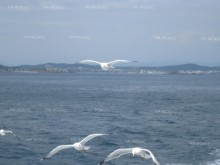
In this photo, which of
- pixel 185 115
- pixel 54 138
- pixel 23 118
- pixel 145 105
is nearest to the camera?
pixel 54 138

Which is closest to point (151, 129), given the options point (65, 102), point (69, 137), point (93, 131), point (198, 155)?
point (93, 131)

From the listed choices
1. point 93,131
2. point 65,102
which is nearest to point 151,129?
point 93,131

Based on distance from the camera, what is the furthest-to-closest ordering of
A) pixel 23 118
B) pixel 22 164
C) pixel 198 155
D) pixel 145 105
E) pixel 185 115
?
1. pixel 145 105
2. pixel 185 115
3. pixel 23 118
4. pixel 198 155
5. pixel 22 164

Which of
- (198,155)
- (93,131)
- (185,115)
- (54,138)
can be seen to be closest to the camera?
(198,155)

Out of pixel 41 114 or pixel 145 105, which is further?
pixel 145 105

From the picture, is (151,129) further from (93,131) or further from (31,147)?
(31,147)

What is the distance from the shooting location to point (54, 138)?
152ft

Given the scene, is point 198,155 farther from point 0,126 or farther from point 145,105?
point 145,105

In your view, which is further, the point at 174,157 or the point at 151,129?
the point at 151,129

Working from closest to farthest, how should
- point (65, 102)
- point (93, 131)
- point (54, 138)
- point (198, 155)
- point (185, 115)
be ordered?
point (198, 155), point (54, 138), point (93, 131), point (185, 115), point (65, 102)

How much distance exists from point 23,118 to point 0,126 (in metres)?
6.96

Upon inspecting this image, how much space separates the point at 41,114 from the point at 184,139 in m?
26.8

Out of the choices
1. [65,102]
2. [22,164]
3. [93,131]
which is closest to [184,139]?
[93,131]

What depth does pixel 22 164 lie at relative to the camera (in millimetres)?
35781
